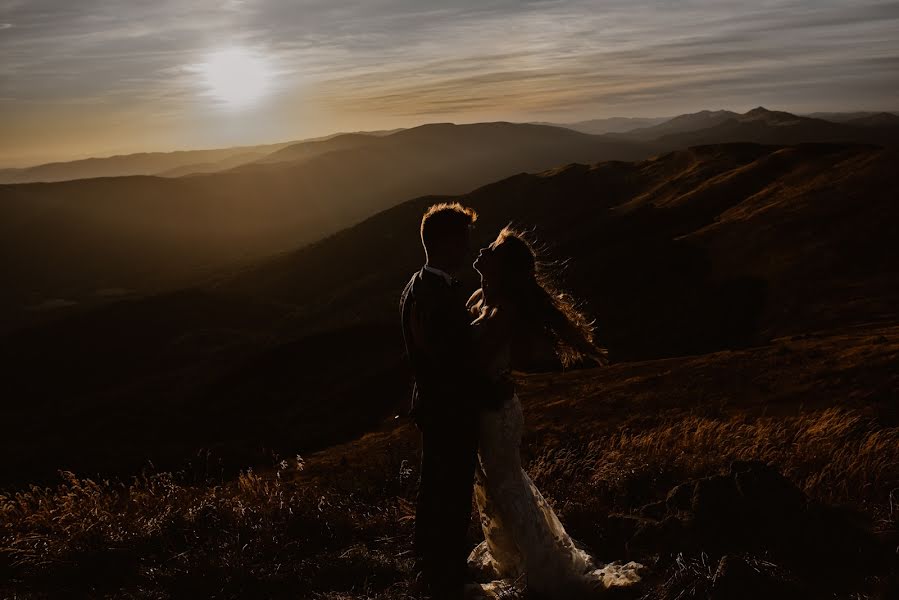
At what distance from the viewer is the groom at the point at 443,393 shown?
385 centimetres

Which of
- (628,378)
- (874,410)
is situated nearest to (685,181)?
(628,378)

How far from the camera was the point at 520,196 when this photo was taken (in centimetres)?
9156

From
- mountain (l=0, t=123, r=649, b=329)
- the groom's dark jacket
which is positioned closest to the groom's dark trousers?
the groom's dark jacket

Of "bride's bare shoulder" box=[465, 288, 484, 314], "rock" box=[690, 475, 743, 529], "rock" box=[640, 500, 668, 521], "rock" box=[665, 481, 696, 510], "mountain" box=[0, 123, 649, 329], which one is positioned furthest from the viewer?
"mountain" box=[0, 123, 649, 329]

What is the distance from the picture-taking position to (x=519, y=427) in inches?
170

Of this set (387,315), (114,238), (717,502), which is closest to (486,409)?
(717,502)

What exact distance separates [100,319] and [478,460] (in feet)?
272

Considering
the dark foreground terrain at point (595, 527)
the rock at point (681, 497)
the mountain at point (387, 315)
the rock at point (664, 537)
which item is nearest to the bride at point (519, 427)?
the rock at point (664, 537)

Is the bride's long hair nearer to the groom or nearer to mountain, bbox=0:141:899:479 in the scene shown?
the groom

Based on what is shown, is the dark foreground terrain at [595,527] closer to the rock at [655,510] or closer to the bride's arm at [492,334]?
the rock at [655,510]

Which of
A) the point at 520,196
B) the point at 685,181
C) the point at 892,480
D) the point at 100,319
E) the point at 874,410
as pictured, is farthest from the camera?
the point at 520,196

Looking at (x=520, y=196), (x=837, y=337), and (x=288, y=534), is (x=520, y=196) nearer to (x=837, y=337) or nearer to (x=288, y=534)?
(x=837, y=337)

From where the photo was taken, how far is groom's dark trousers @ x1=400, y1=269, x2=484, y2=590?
12.6 feet

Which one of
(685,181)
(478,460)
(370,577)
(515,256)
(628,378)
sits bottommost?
(628,378)
